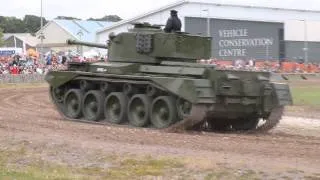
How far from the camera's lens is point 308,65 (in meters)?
59.0

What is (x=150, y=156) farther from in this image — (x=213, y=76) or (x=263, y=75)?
(x=263, y=75)

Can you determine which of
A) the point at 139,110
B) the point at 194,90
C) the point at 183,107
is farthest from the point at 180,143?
the point at 139,110

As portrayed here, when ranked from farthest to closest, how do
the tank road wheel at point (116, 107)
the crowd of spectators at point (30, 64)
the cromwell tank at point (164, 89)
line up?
the crowd of spectators at point (30, 64), the tank road wheel at point (116, 107), the cromwell tank at point (164, 89)

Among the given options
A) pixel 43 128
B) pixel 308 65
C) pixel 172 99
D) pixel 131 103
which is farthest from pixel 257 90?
pixel 308 65

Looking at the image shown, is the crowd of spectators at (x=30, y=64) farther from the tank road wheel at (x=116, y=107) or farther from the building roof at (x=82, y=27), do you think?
the building roof at (x=82, y=27)

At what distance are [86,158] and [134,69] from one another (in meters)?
7.04

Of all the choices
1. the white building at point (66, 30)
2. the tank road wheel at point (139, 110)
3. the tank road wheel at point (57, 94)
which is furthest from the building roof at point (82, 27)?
the tank road wheel at point (139, 110)

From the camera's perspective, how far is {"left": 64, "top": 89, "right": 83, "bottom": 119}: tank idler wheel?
21.5 m

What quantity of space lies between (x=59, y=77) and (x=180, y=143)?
7.73 m

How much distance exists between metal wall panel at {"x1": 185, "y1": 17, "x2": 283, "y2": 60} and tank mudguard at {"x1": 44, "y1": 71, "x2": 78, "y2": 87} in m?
46.3

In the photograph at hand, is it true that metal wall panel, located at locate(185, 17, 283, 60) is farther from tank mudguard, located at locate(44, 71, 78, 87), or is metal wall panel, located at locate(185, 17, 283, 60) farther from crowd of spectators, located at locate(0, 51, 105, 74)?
tank mudguard, located at locate(44, 71, 78, 87)

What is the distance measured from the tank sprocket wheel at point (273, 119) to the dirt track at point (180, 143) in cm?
34

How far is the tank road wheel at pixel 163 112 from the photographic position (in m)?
18.2

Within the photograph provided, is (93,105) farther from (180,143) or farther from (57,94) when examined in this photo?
(180,143)
